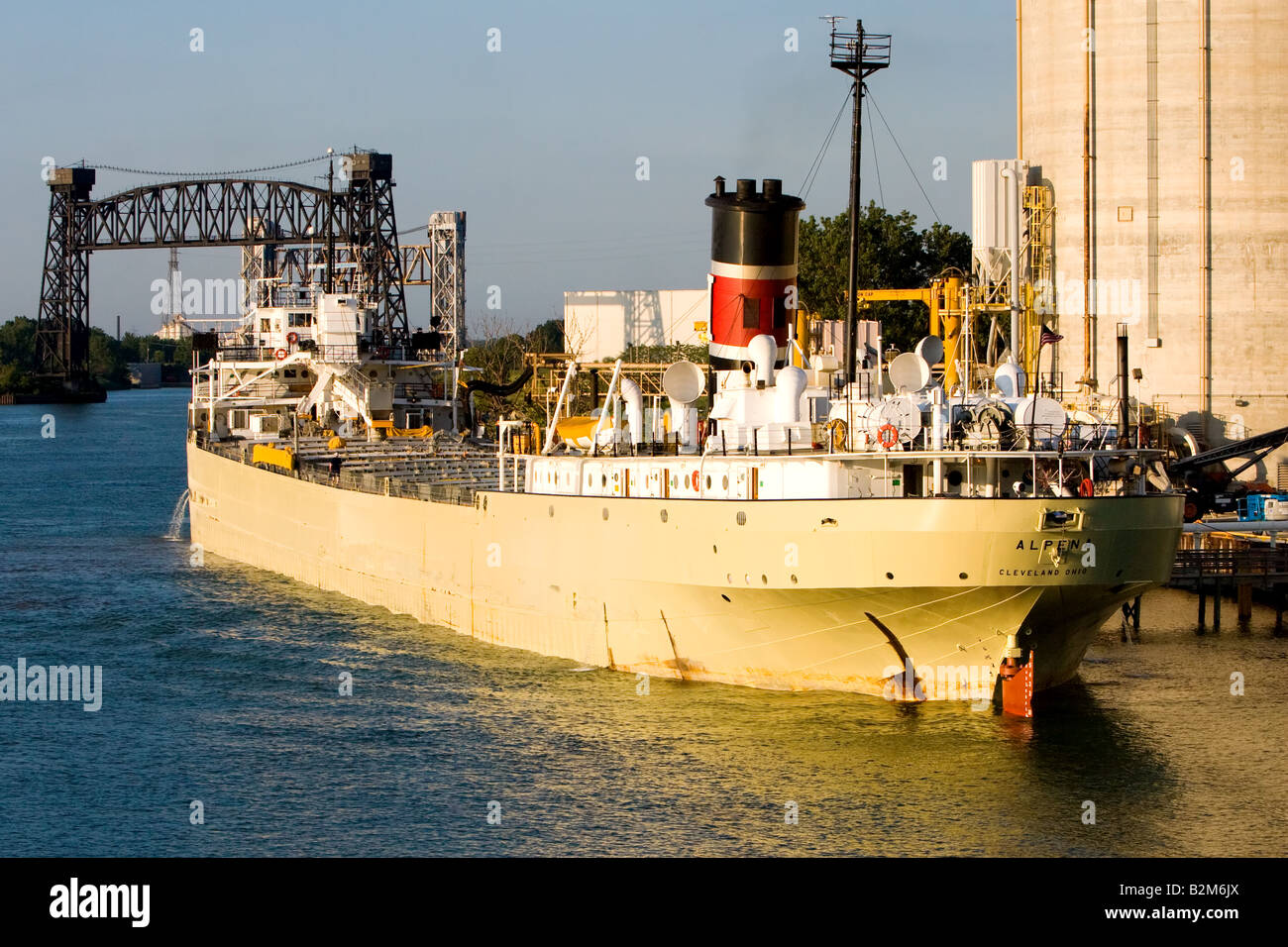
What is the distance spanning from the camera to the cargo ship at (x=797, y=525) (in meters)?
25.2

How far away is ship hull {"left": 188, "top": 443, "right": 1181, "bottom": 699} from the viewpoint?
81.8 ft

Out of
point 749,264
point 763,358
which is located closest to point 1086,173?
point 749,264

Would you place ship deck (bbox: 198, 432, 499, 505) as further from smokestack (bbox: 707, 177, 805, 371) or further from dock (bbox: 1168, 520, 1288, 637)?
dock (bbox: 1168, 520, 1288, 637)

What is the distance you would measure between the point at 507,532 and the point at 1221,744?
15.2m

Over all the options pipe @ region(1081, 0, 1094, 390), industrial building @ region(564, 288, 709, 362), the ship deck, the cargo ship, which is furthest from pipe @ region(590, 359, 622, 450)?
industrial building @ region(564, 288, 709, 362)

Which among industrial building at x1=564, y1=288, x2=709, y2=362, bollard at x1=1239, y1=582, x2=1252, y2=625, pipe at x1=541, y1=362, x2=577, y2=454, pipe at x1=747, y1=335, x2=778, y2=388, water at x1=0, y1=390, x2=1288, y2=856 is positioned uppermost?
industrial building at x1=564, y1=288, x2=709, y2=362

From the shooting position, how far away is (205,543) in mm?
55094

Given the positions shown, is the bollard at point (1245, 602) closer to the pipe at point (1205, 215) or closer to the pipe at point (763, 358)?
the pipe at point (1205, 215)

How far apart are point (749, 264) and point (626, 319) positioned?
6182 cm

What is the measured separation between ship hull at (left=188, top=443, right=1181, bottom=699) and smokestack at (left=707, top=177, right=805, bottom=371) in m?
4.94

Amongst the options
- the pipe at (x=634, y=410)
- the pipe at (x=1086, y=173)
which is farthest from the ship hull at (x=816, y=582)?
the pipe at (x=1086, y=173)

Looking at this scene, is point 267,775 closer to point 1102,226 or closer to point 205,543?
point 205,543

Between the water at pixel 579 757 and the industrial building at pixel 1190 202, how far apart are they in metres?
16.9
